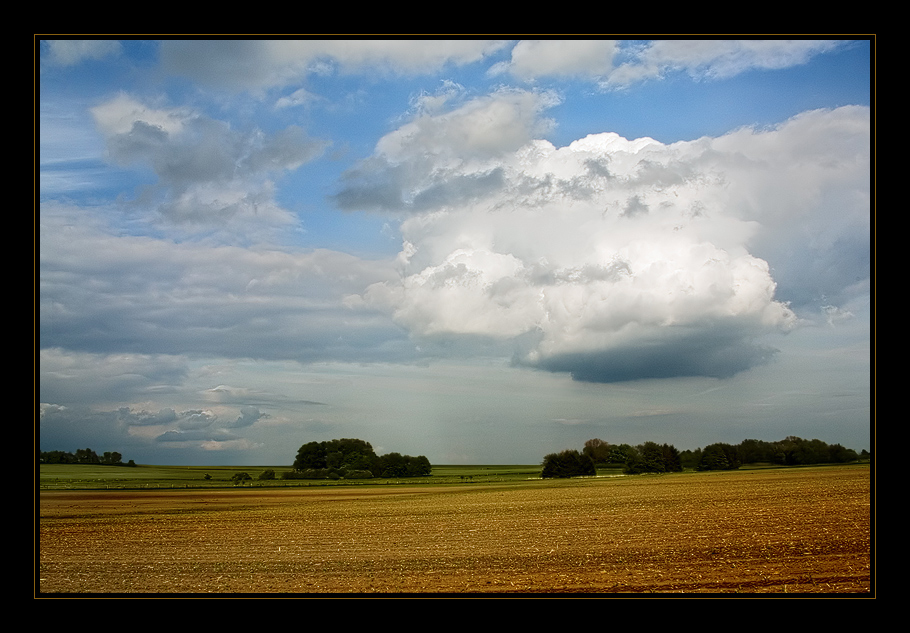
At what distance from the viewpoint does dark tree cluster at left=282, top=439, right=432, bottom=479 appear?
85.6 m

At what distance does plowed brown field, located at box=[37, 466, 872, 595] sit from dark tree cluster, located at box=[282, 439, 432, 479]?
3824 cm

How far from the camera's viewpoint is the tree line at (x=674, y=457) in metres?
78.6

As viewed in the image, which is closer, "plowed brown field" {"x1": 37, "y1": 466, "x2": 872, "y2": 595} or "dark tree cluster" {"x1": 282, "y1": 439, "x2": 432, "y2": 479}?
"plowed brown field" {"x1": 37, "y1": 466, "x2": 872, "y2": 595}

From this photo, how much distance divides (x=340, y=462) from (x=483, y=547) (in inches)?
2561

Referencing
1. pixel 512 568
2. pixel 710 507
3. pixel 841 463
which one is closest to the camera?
pixel 512 568

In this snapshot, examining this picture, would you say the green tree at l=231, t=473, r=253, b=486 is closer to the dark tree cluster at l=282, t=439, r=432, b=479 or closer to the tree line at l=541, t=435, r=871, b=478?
the dark tree cluster at l=282, t=439, r=432, b=479

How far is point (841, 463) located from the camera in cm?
7738

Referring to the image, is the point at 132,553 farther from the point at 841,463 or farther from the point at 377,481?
the point at 841,463

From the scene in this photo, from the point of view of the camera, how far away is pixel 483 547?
81.3ft

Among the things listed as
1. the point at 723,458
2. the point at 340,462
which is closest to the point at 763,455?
the point at 723,458

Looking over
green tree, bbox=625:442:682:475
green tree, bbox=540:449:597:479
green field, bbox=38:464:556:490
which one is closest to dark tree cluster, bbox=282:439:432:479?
green field, bbox=38:464:556:490

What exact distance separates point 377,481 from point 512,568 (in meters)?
68.6
